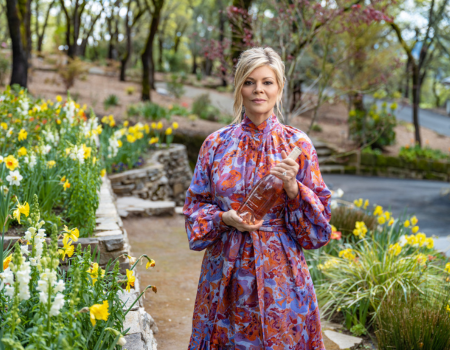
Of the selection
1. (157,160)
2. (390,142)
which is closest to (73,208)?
(157,160)

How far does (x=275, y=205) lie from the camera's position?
187 centimetres

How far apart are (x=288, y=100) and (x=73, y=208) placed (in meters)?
3.56

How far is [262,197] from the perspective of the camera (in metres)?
1.77

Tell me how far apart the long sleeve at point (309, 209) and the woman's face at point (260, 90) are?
242 millimetres

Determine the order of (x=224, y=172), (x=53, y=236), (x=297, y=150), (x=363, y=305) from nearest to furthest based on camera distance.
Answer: (x=53, y=236) → (x=297, y=150) → (x=224, y=172) → (x=363, y=305)

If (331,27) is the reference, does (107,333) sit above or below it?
below

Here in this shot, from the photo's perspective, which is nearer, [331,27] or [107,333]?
[107,333]

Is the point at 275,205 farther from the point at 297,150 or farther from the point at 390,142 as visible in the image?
the point at 390,142

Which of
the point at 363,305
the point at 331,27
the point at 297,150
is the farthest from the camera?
the point at 331,27

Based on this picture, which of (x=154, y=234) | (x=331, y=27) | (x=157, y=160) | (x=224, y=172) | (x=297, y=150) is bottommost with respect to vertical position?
(x=154, y=234)

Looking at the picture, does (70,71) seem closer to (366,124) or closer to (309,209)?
(366,124)

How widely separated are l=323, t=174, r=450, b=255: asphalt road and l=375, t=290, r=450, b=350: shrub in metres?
2.62

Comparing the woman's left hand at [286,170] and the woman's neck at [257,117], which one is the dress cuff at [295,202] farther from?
the woman's neck at [257,117]

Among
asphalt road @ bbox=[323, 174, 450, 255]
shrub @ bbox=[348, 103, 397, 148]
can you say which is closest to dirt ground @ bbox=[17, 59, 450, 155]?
shrub @ bbox=[348, 103, 397, 148]
